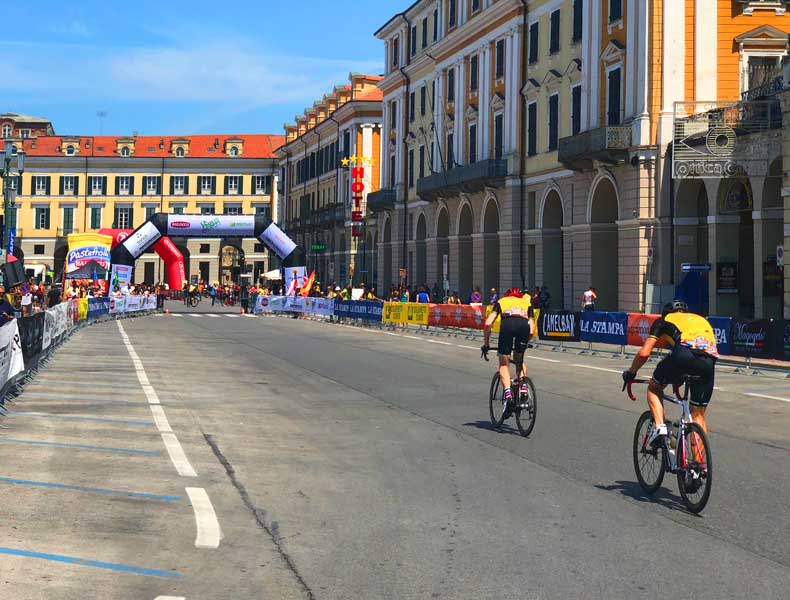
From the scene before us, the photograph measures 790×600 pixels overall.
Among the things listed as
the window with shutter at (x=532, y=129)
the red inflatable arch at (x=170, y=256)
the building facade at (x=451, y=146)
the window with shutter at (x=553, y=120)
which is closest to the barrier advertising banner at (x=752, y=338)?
the window with shutter at (x=553, y=120)

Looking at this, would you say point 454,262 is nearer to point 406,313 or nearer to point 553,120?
point 553,120

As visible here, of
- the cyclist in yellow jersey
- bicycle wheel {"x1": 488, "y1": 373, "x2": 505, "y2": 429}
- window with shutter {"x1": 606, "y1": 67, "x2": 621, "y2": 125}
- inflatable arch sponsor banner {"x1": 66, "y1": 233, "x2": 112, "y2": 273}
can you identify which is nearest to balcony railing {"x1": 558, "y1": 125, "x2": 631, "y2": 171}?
window with shutter {"x1": 606, "y1": 67, "x2": 621, "y2": 125}

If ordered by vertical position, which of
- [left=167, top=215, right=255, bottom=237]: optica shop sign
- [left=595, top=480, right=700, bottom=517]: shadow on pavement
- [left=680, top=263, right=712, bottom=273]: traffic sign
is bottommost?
[left=595, top=480, right=700, bottom=517]: shadow on pavement

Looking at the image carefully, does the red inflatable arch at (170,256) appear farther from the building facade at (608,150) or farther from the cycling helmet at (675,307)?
the cycling helmet at (675,307)

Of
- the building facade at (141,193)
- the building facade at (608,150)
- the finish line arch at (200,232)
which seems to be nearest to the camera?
the building facade at (608,150)

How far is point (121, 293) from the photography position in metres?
53.8

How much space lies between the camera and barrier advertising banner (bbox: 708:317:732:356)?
25.8 metres

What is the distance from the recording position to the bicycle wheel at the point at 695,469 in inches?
329

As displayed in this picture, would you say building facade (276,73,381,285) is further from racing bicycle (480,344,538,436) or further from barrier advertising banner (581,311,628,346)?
racing bicycle (480,344,538,436)

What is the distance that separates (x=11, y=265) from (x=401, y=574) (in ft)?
73.5

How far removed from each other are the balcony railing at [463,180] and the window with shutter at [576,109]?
664cm

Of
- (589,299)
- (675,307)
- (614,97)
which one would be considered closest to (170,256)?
(589,299)

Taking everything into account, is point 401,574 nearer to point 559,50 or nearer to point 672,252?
point 672,252

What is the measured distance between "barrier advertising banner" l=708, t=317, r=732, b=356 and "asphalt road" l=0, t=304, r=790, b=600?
25.6 ft
